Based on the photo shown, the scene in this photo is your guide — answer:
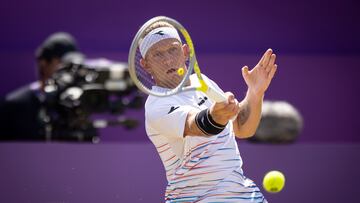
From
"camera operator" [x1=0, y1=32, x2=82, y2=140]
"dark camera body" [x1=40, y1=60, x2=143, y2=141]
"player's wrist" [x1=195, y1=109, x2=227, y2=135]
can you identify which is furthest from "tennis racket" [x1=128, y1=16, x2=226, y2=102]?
"camera operator" [x1=0, y1=32, x2=82, y2=140]

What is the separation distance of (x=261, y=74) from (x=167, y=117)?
71 centimetres

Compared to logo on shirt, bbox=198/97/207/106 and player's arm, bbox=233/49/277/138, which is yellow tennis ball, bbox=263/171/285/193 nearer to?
player's arm, bbox=233/49/277/138

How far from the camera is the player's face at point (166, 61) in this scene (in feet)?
12.6

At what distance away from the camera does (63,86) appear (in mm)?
6938

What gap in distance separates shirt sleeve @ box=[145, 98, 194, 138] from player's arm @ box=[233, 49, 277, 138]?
483 mm

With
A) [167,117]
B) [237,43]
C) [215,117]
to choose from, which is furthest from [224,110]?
[237,43]

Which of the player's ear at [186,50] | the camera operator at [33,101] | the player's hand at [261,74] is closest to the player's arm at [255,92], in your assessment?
the player's hand at [261,74]

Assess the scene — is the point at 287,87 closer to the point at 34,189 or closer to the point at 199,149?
the point at 34,189

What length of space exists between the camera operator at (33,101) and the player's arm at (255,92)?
3084 millimetres

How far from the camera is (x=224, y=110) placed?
349 centimetres

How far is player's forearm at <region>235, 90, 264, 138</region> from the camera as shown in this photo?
4.18 m

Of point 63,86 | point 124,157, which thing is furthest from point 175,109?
point 63,86

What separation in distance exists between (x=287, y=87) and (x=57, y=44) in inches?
110

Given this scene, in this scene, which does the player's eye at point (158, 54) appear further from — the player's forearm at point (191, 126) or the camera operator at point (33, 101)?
the camera operator at point (33, 101)
